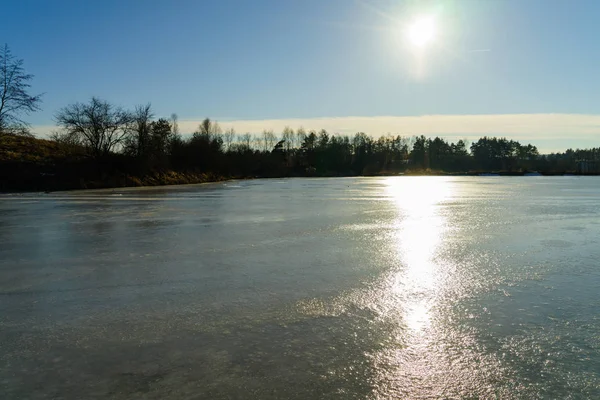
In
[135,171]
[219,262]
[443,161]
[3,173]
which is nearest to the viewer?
[219,262]

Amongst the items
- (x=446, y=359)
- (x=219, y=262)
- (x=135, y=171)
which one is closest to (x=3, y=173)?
(x=135, y=171)

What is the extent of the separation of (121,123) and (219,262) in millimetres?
31463

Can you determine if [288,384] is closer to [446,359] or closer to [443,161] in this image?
[446,359]

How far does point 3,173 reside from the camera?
1030 inches

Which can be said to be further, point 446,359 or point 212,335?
point 212,335

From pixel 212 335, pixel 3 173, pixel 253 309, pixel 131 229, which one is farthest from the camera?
pixel 3 173

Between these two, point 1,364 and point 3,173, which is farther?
point 3,173

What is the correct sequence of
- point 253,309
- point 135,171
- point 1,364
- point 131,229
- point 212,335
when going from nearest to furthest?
point 1,364
point 212,335
point 253,309
point 131,229
point 135,171

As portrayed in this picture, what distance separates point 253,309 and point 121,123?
3351 cm

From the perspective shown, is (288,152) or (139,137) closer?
(139,137)

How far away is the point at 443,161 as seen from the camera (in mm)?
96938

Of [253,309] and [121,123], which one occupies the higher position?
[121,123]

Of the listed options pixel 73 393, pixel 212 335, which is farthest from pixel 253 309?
pixel 73 393

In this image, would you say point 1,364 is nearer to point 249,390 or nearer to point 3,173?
point 249,390
